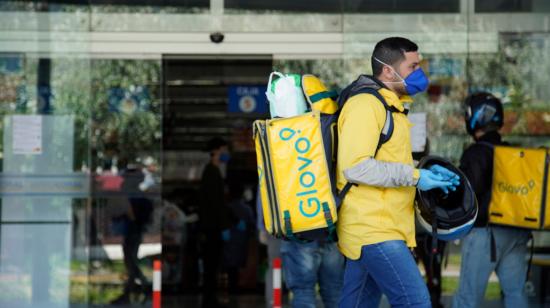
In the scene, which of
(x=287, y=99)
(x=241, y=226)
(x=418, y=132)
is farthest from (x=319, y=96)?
(x=241, y=226)

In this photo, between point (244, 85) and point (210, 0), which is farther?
point (244, 85)

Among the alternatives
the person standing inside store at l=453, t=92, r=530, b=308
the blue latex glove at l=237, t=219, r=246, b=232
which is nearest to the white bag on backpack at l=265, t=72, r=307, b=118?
the person standing inside store at l=453, t=92, r=530, b=308

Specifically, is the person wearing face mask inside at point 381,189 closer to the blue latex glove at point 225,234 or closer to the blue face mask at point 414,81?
the blue face mask at point 414,81

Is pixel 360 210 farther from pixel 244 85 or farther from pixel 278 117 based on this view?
pixel 244 85

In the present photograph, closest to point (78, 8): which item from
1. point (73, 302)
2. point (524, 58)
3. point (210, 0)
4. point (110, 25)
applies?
point (110, 25)

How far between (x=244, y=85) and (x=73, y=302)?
4.66 metres

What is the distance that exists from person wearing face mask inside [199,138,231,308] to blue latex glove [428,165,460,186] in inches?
249

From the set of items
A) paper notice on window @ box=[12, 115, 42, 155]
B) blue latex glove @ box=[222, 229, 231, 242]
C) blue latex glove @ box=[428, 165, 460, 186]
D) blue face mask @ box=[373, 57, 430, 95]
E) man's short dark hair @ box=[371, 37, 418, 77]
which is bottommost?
blue latex glove @ box=[222, 229, 231, 242]

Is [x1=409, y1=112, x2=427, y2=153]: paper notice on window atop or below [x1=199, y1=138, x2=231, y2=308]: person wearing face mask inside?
atop

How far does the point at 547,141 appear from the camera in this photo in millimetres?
9422

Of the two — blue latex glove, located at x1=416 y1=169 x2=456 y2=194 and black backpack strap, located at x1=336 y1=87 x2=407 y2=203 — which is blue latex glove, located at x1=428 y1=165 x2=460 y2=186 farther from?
black backpack strap, located at x1=336 y1=87 x2=407 y2=203

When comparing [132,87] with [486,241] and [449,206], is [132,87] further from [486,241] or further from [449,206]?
[449,206]

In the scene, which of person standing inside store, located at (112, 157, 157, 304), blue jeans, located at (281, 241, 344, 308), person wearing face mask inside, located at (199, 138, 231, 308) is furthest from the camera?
person wearing face mask inside, located at (199, 138, 231, 308)

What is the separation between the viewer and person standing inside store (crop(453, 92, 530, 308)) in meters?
6.88
